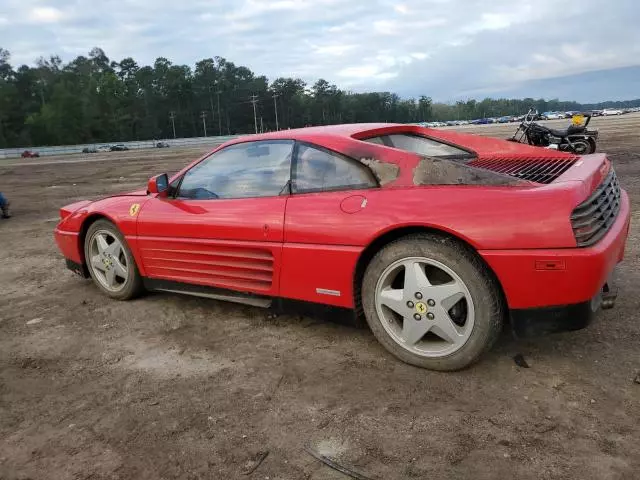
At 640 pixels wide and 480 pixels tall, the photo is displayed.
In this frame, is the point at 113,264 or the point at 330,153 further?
the point at 113,264

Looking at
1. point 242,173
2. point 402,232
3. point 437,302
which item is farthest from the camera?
point 242,173

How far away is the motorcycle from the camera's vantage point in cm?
1207

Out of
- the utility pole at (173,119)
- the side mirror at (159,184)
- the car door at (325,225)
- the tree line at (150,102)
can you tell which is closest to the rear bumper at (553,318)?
the car door at (325,225)

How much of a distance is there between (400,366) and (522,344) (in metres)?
0.77

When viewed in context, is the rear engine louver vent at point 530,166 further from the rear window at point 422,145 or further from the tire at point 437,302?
the tire at point 437,302

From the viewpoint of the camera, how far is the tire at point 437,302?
2604 mm

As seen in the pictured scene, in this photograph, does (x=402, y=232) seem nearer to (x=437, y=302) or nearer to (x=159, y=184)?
(x=437, y=302)

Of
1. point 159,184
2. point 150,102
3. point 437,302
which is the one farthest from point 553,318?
point 150,102

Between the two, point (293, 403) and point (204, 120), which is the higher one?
point (204, 120)

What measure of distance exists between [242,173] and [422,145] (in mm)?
1309

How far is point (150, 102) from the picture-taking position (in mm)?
103750

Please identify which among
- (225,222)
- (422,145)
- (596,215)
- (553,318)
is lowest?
(553,318)

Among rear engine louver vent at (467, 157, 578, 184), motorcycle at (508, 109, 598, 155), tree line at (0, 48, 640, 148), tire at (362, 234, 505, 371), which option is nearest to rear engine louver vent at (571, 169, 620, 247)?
rear engine louver vent at (467, 157, 578, 184)

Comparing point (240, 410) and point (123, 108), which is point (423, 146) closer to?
point (240, 410)
